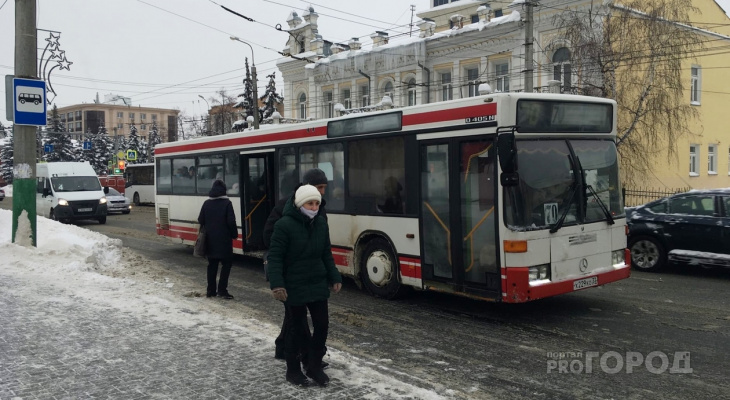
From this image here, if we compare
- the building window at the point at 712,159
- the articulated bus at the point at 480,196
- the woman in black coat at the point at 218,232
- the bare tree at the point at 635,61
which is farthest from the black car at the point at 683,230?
the building window at the point at 712,159

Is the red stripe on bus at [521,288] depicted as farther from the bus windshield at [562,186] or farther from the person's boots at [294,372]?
the person's boots at [294,372]

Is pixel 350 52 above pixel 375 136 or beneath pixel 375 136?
above

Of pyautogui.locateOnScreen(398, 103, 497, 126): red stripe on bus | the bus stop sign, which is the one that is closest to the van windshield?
the bus stop sign

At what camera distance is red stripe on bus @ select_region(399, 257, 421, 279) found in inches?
343

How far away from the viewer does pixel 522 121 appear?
759 centimetres

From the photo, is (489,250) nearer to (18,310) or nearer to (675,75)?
(18,310)

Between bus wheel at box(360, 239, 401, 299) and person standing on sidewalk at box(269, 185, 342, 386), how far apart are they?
3.85 metres

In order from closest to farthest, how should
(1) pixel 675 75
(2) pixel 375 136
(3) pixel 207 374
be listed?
1. (3) pixel 207 374
2. (2) pixel 375 136
3. (1) pixel 675 75

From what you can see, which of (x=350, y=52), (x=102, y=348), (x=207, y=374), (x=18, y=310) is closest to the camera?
(x=207, y=374)

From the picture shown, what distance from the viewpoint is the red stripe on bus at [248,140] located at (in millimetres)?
10680

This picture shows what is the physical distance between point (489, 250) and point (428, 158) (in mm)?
1655

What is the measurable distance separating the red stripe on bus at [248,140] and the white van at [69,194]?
32.0 ft

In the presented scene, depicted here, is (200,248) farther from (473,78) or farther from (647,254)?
(473,78)

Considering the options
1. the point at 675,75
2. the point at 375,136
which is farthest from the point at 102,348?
the point at 675,75
